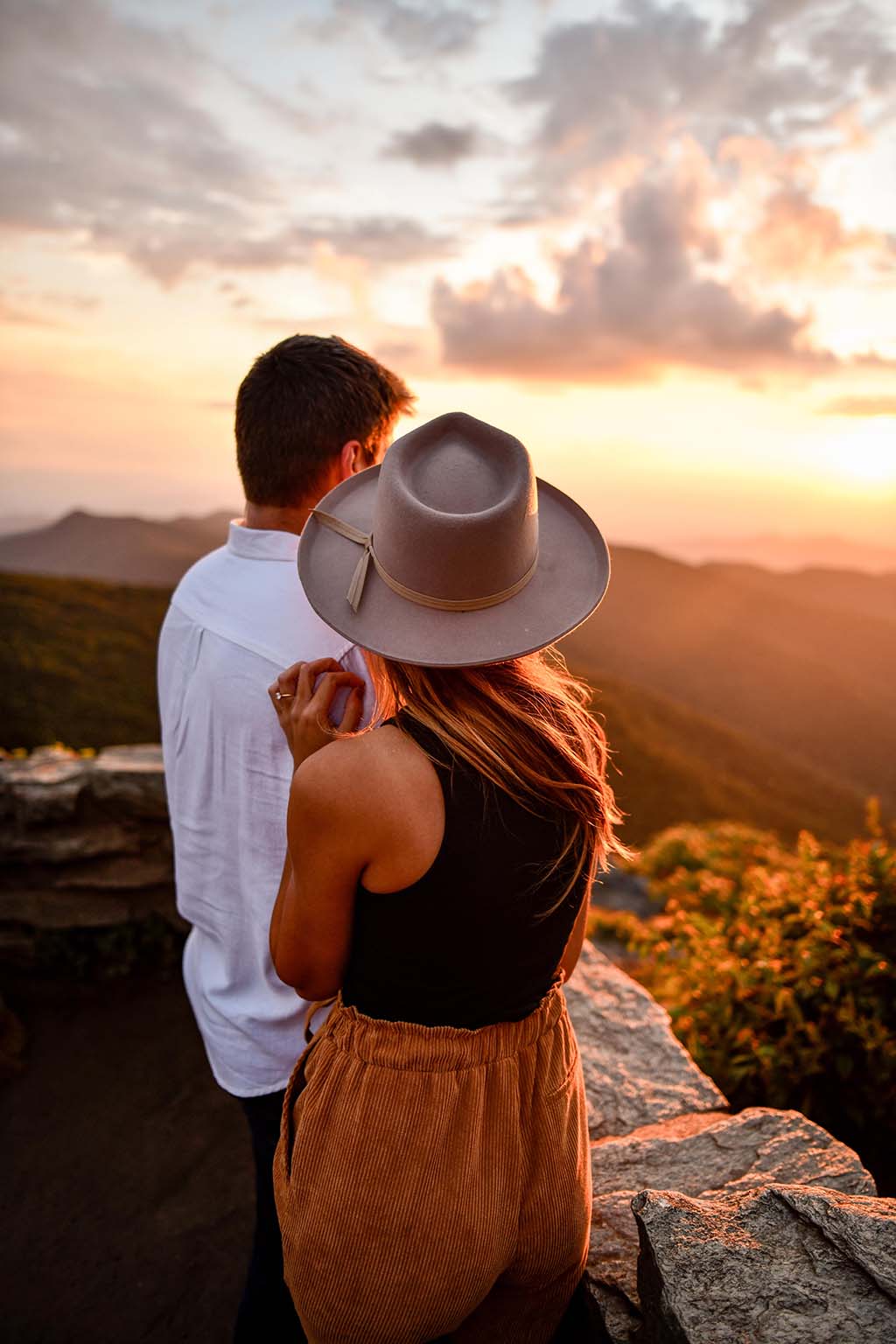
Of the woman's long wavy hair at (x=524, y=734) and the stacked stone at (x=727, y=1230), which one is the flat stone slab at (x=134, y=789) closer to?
the stacked stone at (x=727, y=1230)

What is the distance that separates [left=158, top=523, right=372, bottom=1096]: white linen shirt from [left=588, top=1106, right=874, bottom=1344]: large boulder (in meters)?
1.27

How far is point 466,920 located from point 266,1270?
1672mm

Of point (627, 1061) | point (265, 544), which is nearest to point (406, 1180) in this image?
point (265, 544)

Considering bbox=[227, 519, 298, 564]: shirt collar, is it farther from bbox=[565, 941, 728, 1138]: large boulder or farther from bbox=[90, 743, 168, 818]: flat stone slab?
bbox=[90, 743, 168, 818]: flat stone slab

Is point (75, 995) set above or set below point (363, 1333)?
below

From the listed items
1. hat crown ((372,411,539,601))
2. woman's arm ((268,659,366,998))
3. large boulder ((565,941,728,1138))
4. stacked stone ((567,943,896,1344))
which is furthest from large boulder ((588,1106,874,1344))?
hat crown ((372,411,539,601))

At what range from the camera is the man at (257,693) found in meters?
2.23

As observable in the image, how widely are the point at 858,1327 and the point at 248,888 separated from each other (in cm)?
184

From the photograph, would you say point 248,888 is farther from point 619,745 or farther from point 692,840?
point 619,745

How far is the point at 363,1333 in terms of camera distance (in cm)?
180

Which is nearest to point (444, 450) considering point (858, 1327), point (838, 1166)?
point (858, 1327)

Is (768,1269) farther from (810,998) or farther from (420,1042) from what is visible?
(810,998)

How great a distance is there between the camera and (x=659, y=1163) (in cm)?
304

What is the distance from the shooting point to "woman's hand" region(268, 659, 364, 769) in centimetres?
189
